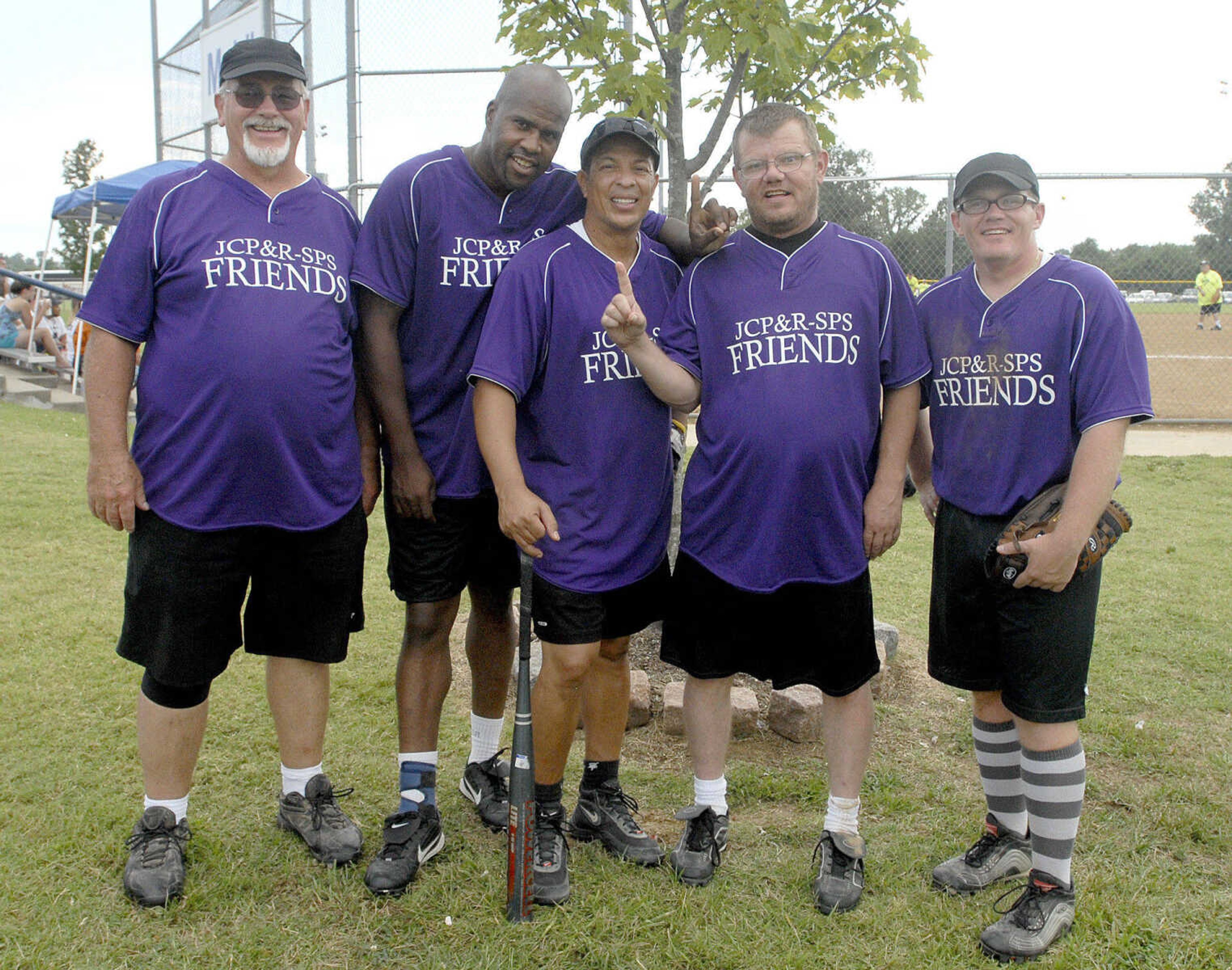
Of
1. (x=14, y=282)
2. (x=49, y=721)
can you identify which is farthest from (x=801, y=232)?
(x=14, y=282)

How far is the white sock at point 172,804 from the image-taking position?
2949 millimetres

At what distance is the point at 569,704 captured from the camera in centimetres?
295

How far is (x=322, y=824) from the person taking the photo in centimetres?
306

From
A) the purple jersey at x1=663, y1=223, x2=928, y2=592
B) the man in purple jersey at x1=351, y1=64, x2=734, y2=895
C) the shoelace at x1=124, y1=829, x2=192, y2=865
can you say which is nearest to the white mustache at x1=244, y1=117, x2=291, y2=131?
the man in purple jersey at x1=351, y1=64, x2=734, y2=895

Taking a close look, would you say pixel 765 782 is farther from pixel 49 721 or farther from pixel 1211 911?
pixel 49 721

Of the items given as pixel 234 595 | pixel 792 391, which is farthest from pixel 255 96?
pixel 792 391

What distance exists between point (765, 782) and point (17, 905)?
7.58ft

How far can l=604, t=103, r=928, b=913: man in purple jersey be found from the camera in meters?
2.75

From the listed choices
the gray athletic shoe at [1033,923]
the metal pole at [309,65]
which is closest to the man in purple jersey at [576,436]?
the gray athletic shoe at [1033,923]

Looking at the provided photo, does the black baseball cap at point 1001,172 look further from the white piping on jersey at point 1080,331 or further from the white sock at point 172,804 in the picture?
the white sock at point 172,804

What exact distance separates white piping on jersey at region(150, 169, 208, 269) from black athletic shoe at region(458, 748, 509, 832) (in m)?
1.90

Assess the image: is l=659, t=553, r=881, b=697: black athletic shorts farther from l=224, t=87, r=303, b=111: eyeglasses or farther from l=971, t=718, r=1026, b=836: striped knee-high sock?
l=224, t=87, r=303, b=111: eyeglasses

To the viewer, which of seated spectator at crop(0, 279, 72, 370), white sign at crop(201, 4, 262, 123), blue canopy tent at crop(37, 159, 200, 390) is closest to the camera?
white sign at crop(201, 4, 262, 123)

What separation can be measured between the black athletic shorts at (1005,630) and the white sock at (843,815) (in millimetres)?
452
